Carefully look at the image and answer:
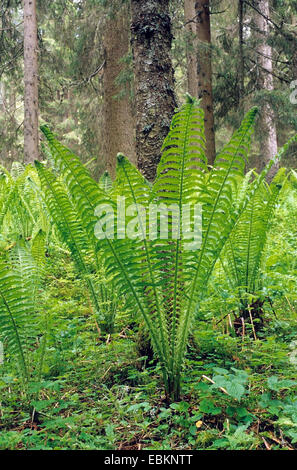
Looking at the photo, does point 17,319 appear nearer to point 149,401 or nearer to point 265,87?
point 149,401

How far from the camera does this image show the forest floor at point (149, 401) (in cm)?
118

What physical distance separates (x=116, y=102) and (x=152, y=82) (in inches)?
203

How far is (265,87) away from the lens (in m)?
8.76

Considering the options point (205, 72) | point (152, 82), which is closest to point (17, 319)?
point (152, 82)

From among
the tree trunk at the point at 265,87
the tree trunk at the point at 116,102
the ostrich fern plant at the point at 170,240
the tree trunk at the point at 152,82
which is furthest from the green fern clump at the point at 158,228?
the tree trunk at the point at 265,87

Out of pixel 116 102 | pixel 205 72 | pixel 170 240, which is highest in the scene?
pixel 205 72

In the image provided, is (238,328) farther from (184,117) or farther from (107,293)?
(184,117)

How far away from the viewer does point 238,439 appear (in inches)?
43.2

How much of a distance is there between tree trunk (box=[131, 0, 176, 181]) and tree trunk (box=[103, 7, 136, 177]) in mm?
4667

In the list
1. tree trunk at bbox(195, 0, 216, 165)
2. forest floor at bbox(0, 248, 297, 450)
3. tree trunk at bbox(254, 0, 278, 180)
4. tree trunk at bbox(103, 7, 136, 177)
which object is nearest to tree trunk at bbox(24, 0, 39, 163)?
tree trunk at bbox(103, 7, 136, 177)

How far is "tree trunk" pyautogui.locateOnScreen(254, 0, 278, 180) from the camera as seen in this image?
7459mm

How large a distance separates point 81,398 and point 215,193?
38.7 inches

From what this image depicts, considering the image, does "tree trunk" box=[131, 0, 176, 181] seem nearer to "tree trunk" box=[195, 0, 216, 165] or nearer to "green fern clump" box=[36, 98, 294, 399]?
"green fern clump" box=[36, 98, 294, 399]

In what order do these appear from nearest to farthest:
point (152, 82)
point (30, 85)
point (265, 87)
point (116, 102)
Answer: point (152, 82) < point (116, 102) < point (30, 85) < point (265, 87)
